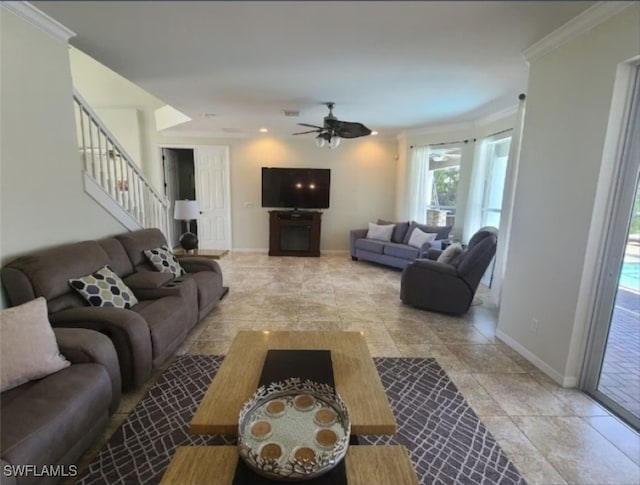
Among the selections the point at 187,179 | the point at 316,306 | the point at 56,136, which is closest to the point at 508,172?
the point at 316,306

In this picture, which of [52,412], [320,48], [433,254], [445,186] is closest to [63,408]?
[52,412]

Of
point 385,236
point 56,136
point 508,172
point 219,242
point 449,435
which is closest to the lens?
point 449,435

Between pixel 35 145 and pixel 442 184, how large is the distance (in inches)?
221

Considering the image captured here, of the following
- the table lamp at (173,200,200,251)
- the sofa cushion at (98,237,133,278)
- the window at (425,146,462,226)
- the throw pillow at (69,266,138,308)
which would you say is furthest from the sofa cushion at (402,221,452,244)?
the throw pillow at (69,266,138,308)

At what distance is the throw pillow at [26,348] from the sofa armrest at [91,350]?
0.05 meters

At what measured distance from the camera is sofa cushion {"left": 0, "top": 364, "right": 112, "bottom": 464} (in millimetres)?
1270

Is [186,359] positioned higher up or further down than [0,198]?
further down

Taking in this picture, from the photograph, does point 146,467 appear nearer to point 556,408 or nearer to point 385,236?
point 556,408

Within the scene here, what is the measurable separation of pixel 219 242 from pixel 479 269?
17.1ft

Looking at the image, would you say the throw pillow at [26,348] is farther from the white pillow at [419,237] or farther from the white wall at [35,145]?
the white pillow at [419,237]

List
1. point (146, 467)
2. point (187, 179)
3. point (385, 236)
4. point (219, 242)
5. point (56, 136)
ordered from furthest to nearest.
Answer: point (187, 179) → point (219, 242) → point (385, 236) → point (56, 136) → point (146, 467)

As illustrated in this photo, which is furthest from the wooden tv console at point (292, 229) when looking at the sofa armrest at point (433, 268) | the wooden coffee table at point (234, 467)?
the wooden coffee table at point (234, 467)

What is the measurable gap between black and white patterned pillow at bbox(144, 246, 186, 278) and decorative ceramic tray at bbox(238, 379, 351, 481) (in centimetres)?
226

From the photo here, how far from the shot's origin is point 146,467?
1.63m
